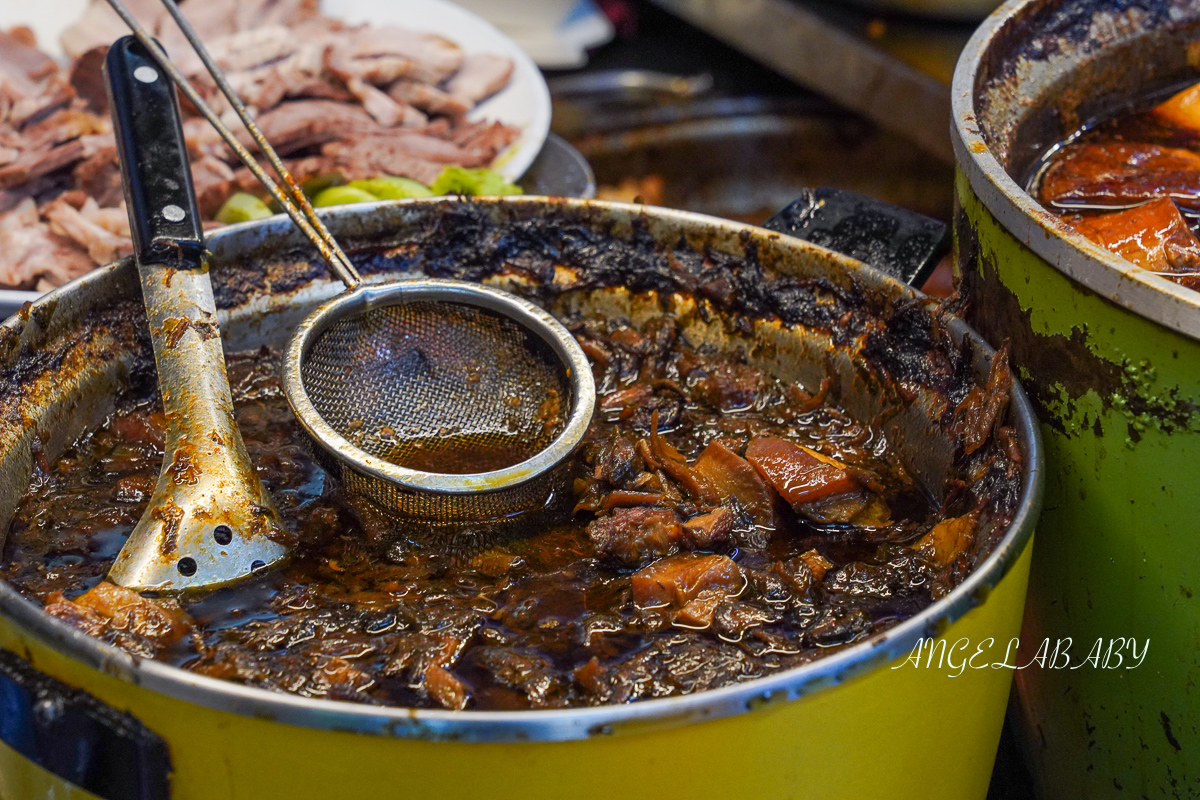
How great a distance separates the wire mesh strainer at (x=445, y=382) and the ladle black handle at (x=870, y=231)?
44 centimetres

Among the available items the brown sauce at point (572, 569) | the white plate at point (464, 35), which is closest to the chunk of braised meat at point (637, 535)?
the brown sauce at point (572, 569)

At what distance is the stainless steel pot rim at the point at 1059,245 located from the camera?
1065 mm

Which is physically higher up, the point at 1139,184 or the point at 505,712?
the point at 1139,184

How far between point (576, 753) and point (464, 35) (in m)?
2.68

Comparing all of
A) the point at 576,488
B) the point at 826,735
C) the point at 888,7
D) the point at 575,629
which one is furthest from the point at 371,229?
the point at 888,7

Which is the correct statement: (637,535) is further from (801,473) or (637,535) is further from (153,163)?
(153,163)

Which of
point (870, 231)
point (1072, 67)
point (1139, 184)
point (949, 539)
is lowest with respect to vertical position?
point (949, 539)

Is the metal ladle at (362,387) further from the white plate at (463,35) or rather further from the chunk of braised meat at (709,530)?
the white plate at (463,35)

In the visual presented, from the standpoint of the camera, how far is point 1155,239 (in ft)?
4.56

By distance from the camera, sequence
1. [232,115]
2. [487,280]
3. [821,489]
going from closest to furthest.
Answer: [821,489]
[487,280]
[232,115]

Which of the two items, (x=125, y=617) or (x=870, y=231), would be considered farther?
(x=870, y=231)

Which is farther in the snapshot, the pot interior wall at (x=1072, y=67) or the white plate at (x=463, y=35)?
the white plate at (x=463, y=35)

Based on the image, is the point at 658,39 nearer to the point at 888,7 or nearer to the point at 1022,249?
the point at 888,7
